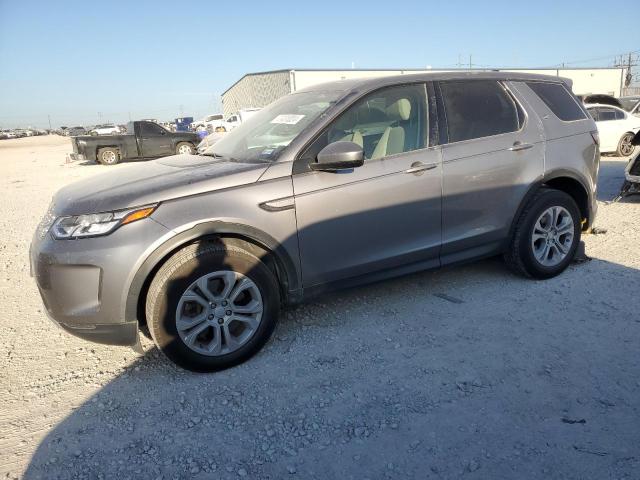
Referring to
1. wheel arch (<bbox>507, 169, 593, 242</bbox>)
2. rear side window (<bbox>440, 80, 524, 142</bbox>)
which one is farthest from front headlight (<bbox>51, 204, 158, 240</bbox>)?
wheel arch (<bbox>507, 169, 593, 242</bbox>)

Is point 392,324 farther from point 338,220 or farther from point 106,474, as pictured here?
point 106,474

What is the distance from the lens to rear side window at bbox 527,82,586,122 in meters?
4.29

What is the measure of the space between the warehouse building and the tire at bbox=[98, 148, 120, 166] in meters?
26.8

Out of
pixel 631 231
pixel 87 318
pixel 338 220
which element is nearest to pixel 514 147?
pixel 338 220

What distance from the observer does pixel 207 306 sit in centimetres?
297

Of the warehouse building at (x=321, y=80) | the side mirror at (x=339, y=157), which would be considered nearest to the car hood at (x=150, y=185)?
the side mirror at (x=339, y=157)

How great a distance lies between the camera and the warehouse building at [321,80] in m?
43.8

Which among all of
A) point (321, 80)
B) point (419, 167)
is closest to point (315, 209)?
point (419, 167)

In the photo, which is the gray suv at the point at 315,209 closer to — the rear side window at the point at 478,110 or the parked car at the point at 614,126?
the rear side window at the point at 478,110

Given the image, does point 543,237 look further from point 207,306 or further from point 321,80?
point 321,80

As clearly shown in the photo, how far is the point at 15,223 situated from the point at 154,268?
6.22 metres

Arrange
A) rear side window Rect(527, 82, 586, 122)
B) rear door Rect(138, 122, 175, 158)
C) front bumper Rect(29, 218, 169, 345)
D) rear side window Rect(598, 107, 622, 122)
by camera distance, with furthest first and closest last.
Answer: rear door Rect(138, 122, 175, 158) → rear side window Rect(598, 107, 622, 122) → rear side window Rect(527, 82, 586, 122) → front bumper Rect(29, 218, 169, 345)

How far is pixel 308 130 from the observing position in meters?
3.30

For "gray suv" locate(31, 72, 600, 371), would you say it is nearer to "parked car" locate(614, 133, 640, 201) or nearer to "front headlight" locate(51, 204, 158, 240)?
"front headlight" locate(51, 204, 158, 240)
